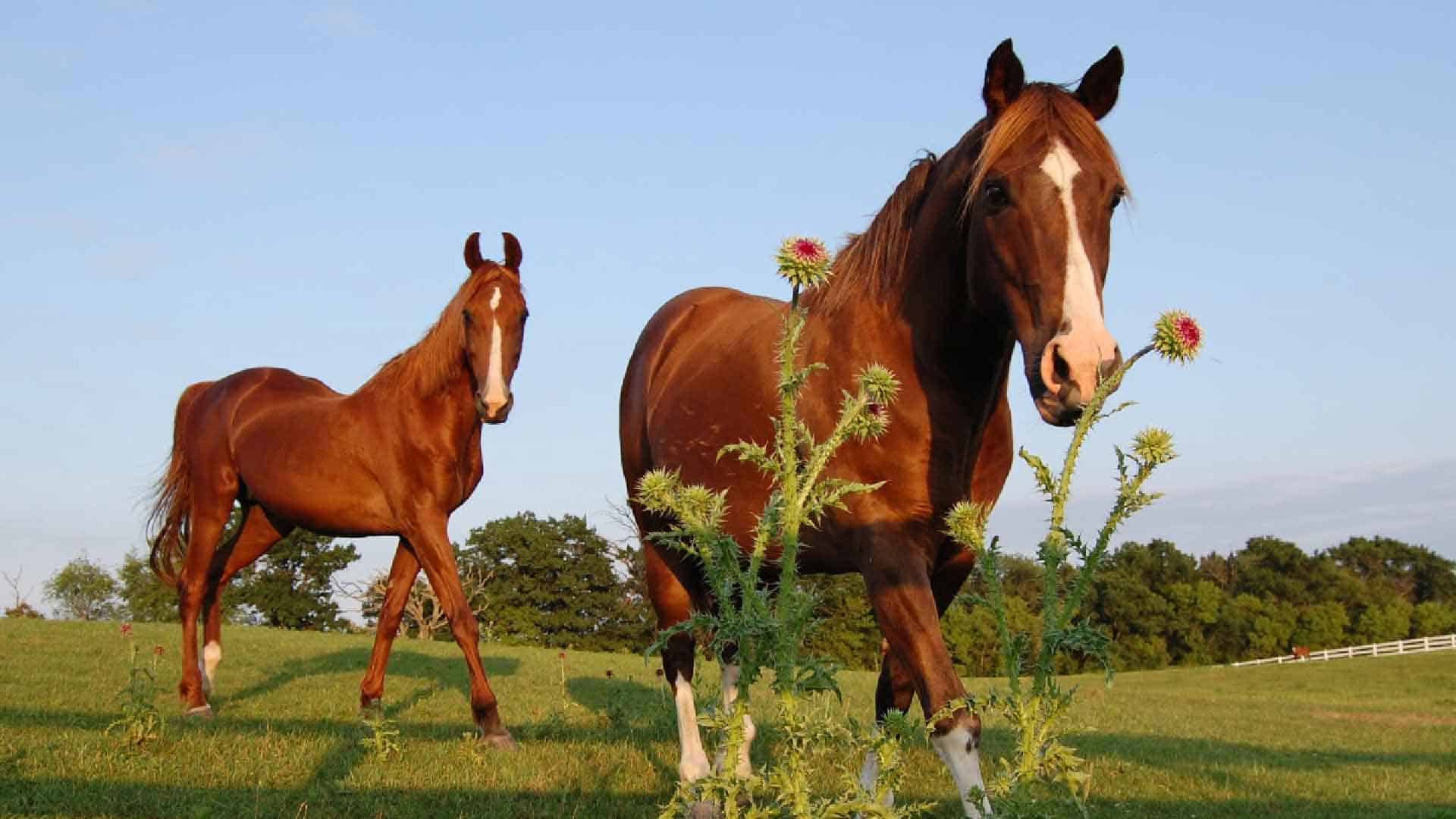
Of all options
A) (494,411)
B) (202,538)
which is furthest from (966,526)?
(202,538)

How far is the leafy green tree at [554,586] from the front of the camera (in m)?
60.2

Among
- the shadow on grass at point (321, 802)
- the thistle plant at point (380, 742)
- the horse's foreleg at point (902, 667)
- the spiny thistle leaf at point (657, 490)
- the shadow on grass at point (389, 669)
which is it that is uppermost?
the spiny thistle leaf at point (657, 490)

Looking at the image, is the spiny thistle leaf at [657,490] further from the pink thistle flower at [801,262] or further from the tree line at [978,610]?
the tree line at [978,610]

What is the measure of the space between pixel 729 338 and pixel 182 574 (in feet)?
20.1

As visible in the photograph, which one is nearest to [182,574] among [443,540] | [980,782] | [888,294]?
[443,540]

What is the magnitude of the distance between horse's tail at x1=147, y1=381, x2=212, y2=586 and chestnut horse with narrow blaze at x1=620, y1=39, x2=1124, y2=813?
6.52 m

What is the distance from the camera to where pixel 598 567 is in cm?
6253

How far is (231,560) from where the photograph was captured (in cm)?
959

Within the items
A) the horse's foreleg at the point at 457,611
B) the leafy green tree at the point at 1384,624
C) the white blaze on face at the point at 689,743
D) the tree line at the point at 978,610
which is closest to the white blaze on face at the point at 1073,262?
the white blaze on face at the point at 689,743

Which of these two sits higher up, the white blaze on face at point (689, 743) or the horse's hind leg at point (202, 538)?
the horse's hind leg at point (202, 538)

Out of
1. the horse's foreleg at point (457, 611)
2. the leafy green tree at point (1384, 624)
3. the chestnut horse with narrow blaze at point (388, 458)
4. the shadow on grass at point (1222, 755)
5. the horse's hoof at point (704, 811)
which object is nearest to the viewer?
the horse's hoof at point (704, 811)

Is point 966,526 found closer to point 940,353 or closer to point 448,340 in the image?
point 940,353

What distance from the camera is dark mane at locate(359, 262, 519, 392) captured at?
7.95 meters

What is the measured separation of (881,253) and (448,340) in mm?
4503
